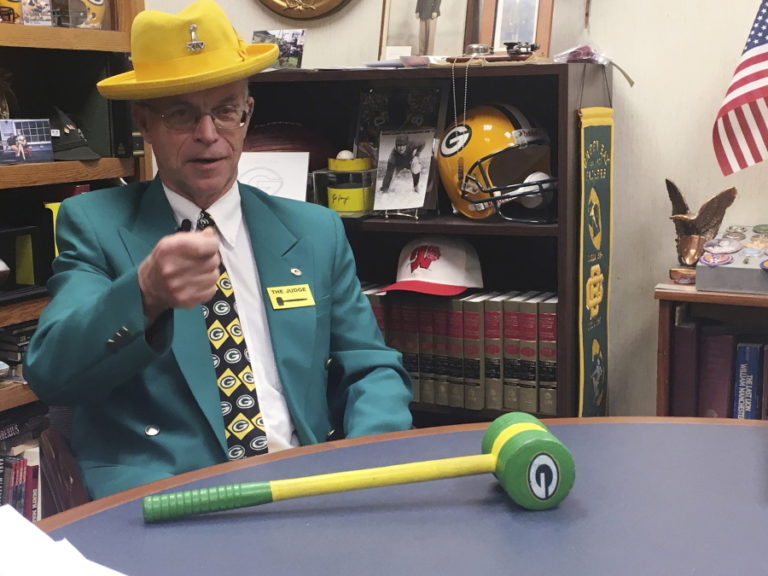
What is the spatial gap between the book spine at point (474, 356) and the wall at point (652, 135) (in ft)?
1.48

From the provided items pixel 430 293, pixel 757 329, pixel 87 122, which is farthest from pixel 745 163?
pixel 87 122

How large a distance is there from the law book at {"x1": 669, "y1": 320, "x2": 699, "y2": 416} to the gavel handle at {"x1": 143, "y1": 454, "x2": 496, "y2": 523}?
1364 mm

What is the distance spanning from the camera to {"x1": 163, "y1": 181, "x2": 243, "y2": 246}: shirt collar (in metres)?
1.55

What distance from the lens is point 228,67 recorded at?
1.50m

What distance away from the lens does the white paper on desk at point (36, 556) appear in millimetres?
747

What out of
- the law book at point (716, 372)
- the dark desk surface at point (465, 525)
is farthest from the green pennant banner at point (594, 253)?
the dark desk surface at point (465, 525)

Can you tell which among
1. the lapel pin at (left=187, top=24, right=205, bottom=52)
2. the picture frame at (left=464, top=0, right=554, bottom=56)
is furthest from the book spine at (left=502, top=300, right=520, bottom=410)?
the lapel pin at (left=187, top=24, right=205, bottom=52)

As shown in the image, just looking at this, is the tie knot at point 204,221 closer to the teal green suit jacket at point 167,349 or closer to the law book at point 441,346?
the teal green suit jacket at point 167,349

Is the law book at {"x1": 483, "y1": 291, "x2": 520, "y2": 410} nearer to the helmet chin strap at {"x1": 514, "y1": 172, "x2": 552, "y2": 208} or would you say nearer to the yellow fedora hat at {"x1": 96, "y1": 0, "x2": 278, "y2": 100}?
the helmet chin strap at {"x1": 514, "y1": 172, "x2": 552, "y2": 208}

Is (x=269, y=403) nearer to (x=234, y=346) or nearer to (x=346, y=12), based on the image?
(x=234, y=346)

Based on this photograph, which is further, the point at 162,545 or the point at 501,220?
the point at 501,220

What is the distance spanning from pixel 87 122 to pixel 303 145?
2.02 feet

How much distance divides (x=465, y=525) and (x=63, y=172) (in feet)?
6.13

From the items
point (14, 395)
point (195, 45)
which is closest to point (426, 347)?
point (14, 395)
